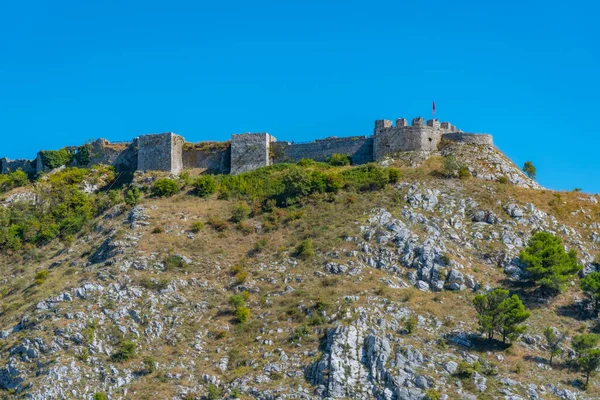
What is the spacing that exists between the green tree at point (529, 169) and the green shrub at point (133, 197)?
113 feet

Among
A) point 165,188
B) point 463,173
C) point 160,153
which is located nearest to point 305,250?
point 463,173

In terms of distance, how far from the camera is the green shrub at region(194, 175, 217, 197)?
72875mm

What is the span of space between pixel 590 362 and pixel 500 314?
5.86 m

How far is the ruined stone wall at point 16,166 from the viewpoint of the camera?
87875 millimetres

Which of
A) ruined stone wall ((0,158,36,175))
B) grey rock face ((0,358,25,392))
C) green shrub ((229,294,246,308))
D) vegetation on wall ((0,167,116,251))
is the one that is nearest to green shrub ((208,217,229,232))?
green shrub ((229,294,246,308))

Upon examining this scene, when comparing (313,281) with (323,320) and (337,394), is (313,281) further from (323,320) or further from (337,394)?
(337,394)

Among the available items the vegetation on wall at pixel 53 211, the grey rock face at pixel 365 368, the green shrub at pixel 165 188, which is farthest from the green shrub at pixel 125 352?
the green shrub at pixel 165 188

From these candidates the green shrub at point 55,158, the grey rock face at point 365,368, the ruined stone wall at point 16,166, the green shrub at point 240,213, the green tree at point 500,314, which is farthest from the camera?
the ruined stone wall at point 16,166

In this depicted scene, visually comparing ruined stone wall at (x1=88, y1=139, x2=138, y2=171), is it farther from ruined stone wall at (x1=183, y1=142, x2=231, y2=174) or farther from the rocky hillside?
the rocky hillside

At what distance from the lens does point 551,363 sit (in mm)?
50938

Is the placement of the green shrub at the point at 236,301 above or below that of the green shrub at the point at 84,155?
below

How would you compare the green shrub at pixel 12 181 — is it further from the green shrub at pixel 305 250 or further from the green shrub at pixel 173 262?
the green shrub at pixel 305 250

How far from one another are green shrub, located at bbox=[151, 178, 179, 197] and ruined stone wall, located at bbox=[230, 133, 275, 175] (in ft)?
22.0

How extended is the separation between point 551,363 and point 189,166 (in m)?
41.4
